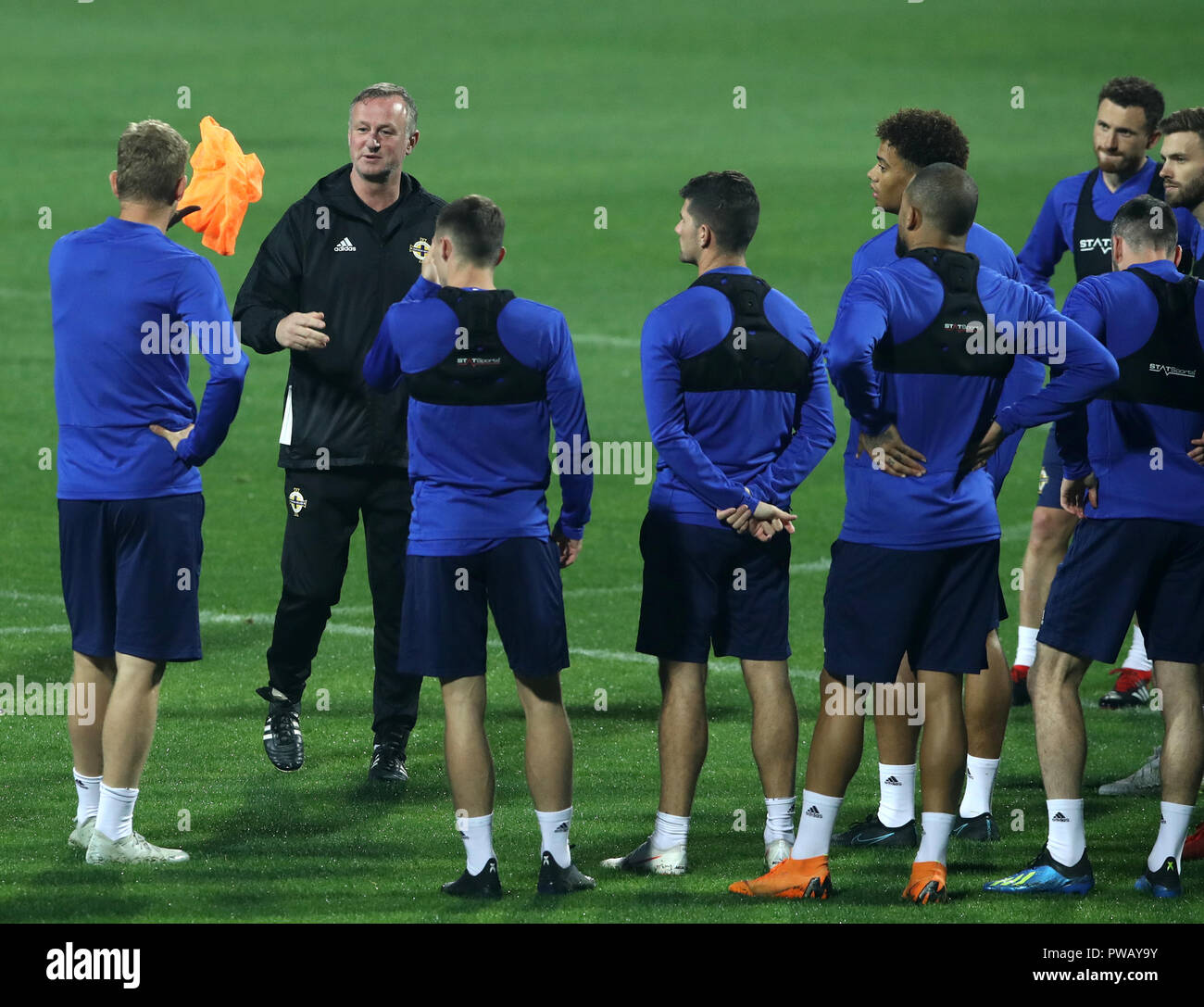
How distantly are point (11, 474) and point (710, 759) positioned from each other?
7895mm

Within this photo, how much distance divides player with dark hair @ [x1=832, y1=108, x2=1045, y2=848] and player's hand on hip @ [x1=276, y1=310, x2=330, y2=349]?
6.12 feet

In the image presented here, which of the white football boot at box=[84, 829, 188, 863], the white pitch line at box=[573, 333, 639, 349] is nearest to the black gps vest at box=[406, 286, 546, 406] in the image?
the white football boot at box=[84, 829, 188, 863]

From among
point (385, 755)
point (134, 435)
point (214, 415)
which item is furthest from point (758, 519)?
point (385, 755)

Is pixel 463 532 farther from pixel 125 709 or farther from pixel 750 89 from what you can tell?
pixel 750 89

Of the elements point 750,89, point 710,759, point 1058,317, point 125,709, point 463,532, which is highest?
point 750,89

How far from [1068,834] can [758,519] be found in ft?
4.32

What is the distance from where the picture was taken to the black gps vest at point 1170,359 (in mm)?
5973

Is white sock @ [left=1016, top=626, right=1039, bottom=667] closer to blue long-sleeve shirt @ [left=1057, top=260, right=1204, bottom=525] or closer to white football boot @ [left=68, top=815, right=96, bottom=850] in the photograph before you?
blue long-sleeve shirt @ [left=1057, top=260, right=1204, bottom=525]

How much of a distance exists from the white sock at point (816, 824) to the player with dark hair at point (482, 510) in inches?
27.2

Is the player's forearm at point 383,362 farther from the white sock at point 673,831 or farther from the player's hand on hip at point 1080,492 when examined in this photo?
the player's hand on hip at point 1080,492

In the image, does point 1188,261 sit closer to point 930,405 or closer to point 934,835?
point 930,405

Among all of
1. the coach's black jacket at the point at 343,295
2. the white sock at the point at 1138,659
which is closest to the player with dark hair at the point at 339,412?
the coach's black jacket at the point at 343,295

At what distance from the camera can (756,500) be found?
605cm
